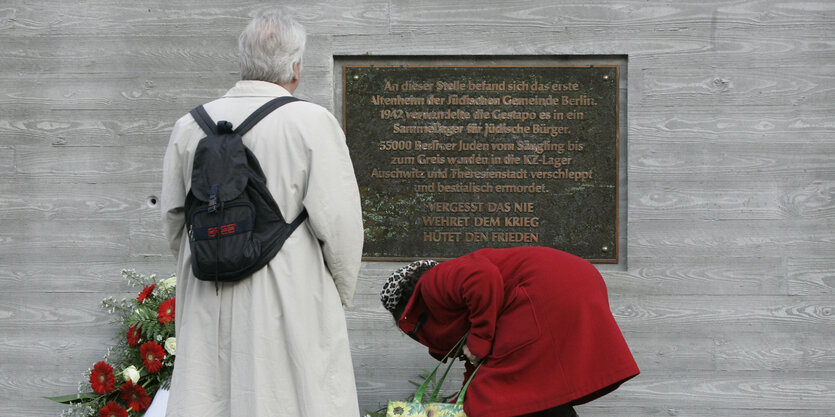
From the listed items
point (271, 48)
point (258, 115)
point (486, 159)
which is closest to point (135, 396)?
point (258, 115)

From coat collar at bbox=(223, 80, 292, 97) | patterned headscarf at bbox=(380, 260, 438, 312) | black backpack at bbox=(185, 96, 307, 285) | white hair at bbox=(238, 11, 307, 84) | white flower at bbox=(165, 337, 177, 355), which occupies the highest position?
white hair at bbox=(238, 11, 307, 84)

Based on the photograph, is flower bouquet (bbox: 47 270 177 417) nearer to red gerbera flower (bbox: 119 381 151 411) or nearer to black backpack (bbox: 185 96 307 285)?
red gerbera flower (bbox: 119 381 151 411)

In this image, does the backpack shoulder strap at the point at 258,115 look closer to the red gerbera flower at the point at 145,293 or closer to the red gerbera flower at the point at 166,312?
the red gerbera flower at the point at 166,312

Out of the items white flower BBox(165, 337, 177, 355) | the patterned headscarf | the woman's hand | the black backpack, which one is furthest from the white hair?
white flower BBox(165, 337, 177, 355)

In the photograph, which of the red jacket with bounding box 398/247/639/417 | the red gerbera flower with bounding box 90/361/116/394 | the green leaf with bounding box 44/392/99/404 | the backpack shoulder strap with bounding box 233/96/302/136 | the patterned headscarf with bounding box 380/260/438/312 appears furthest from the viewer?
the green leaf with bounding box 44/392/99/404

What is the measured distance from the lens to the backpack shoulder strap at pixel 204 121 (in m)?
2.44

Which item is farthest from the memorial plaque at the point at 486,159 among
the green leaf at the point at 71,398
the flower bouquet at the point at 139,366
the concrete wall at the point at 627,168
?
the green leaf at the point at 71,398

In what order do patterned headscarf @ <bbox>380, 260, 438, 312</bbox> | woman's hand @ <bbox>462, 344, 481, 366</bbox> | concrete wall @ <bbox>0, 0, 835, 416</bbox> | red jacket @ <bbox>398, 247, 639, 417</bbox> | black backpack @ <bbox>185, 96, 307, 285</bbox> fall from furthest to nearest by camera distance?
concrete wall @ <bbox>0, 0, 835, 416</bbox> < patterned headscarf @ <bbox>380, 260, 438, 312</bbox> < woman's hand @ <bbox>462, 344, 481, 366</bbox> < red jacket @ <bbox>398, 247, 639, 417</bbox> < black backpack @ <bbox>185, 96, 307, 285</bbox>

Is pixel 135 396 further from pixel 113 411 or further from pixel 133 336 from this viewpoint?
pixel 133 336

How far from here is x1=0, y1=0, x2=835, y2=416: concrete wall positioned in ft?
14.0

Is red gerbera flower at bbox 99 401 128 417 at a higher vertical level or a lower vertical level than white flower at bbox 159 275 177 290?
lower

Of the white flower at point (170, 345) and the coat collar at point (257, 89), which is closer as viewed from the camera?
the coat collar at point (257, 89)

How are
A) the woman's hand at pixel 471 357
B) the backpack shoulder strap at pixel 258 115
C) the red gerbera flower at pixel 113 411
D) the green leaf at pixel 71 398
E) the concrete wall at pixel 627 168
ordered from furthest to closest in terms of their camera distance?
the concrete wall at pixel 627 168 < the green leaf at pixel 71 398 < the red gerbera flower at pixel 113 411 < the woman's hand at pixel 471 357 < the backpack shoulder strap at pixel 258 115

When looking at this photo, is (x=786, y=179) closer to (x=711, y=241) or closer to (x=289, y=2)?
(x=711, y=241)
